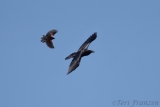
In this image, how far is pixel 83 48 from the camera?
113 ft

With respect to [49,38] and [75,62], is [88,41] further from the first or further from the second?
[75,62]

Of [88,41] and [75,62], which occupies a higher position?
[88,41]

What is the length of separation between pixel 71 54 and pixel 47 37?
602 cm

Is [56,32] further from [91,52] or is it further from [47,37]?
[91,52]

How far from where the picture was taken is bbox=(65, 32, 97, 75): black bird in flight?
2912 cm

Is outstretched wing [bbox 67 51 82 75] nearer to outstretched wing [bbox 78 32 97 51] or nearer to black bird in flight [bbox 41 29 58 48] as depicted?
outstretched wing [bbox 78 32 97 51]

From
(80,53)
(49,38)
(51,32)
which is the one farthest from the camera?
(51,32)

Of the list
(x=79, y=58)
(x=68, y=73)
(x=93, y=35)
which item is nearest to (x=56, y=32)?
(x=93, y=35)

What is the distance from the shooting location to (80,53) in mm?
32844

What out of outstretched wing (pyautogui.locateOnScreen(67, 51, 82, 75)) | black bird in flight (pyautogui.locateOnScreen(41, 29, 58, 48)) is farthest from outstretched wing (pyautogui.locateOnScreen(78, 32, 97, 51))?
black bird in flight (pyautogui.locateOnScreen(41, 29, 58, 48))

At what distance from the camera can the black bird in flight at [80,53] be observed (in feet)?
95.5

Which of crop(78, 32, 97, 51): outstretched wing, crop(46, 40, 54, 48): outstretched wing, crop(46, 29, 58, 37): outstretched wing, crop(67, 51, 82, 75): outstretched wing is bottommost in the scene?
crop(67, 51, 82, 75): outstretched wing

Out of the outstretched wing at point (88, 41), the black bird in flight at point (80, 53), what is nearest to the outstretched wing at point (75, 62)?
the black bird in flight at point (80, 53)

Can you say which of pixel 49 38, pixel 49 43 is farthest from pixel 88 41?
pixel 49 43
